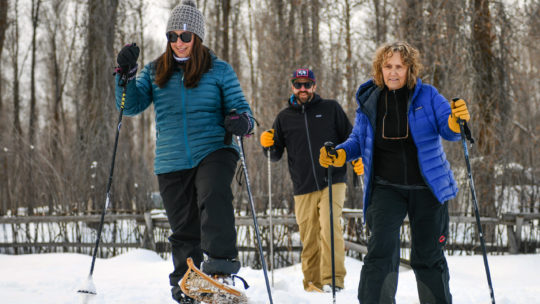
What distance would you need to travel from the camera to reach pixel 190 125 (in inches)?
115

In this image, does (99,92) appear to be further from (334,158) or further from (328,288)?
(334,158)

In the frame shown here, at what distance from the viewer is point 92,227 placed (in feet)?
24.1

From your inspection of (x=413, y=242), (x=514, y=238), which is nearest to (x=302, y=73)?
(x=413, y=242)

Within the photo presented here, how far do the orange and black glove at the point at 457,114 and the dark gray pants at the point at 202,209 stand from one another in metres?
1.32

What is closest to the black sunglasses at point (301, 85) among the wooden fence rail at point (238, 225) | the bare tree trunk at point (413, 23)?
the wooden fence rail at point (238, 225)

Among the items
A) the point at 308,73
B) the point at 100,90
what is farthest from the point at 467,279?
the point at 100,90

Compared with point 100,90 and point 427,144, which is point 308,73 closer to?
point 427,144

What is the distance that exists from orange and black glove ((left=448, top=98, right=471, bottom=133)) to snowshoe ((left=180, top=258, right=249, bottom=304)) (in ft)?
4.88

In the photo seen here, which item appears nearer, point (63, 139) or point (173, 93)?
point (173, 93)

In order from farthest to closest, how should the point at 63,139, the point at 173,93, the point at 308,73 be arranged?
the point at 63,139
the point at 308,73
the point at 173,93

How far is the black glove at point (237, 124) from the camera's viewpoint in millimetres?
2764

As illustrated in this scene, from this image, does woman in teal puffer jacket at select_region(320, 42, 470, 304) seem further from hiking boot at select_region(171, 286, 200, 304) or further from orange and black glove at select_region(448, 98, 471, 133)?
hiking boot at select_region(171, 286, 200, 304)

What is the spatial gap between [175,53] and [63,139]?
7.73m

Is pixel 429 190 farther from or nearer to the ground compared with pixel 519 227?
farther from the ground
